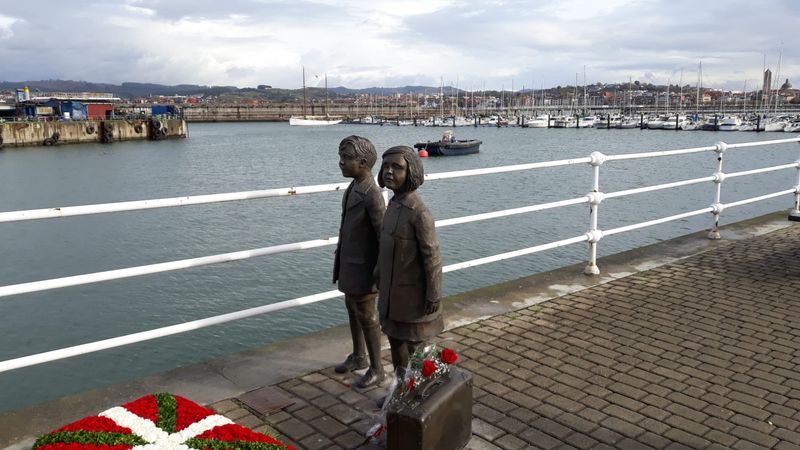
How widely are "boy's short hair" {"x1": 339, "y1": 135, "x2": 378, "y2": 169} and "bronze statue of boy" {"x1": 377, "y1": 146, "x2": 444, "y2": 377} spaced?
408 mm

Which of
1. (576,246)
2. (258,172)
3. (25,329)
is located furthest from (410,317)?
(258,172)

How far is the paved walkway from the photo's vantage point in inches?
150

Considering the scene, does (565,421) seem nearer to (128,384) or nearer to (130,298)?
(128,384)

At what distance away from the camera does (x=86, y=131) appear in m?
72.5

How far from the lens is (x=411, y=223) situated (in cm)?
372

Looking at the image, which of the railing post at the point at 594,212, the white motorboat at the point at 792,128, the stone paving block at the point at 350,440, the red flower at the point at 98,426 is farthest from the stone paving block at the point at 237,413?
the white motorboat at the point at 792,128

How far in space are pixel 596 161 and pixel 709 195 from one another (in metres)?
22.8

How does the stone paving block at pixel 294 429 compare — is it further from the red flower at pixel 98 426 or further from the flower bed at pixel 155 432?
the red flower at pixel 98 426

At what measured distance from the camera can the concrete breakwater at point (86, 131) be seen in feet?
217

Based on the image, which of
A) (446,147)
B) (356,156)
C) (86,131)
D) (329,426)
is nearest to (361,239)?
(356,156)

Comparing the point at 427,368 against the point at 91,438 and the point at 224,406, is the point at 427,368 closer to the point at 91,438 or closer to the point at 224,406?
the point at 224,406

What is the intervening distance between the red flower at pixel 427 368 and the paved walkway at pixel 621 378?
570mm

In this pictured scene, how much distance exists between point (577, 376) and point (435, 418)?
1.63 metres

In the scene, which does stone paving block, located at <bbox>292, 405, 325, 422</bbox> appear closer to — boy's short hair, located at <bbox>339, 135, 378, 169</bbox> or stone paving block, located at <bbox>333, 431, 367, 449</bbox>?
stone paving block, located at <bbox>333, 431, 367, 449</bbox>
